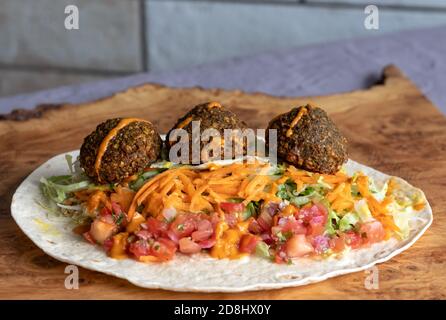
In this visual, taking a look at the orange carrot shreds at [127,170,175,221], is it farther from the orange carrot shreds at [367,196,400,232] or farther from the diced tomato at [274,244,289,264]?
the orange carrot shreds at [367,196,400,232]

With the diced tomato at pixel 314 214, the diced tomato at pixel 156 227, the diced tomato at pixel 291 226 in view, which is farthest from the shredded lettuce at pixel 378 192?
the diced tomato at pixel 156 227

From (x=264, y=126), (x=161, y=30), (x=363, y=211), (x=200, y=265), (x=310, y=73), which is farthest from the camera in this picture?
(x=161, y=30)

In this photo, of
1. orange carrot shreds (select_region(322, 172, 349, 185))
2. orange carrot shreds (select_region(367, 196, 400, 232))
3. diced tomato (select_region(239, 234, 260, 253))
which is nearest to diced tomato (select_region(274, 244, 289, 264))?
diced tomato (select_region(239, 234, 260, 253))

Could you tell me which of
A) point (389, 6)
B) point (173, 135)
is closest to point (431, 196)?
point (173, 135)

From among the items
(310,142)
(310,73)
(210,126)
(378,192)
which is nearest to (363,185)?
(378,192)

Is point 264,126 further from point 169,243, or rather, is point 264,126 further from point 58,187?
point 169,243

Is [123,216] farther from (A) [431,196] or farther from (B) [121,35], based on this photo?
(B) [121,35]

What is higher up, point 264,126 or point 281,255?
point 264,126
